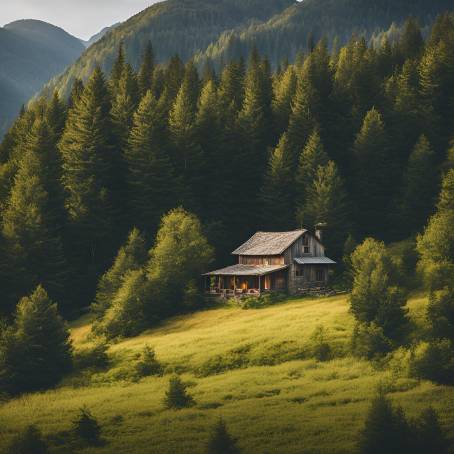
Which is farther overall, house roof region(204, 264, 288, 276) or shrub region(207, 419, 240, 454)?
house roof region(204, 264, 288, 276)

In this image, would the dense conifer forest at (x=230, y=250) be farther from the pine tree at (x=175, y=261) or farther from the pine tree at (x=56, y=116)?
the pine tree at (x=56, y=116)

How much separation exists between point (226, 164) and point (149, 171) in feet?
40.0

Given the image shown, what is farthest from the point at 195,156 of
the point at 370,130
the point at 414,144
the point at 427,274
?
the point at 427,274

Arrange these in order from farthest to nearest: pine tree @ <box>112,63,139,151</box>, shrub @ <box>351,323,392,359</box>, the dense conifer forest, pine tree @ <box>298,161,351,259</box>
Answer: pine tree @ <box>112,63,139,151</box> → pine tree @ <box>298,161,351,259</box> → shrub @ <box>351,323,392,359</box> → the dense conifer forest

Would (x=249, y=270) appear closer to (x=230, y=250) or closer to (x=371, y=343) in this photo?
(x=230, y=250)

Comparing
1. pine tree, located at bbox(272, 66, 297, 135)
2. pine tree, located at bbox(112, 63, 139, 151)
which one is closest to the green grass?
pine tree, located at bbox(112, 63, 139, 151)

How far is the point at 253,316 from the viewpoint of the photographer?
67.9 m

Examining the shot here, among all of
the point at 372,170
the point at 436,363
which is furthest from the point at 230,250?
the point at 436,363

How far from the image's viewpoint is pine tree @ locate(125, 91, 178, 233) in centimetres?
9431

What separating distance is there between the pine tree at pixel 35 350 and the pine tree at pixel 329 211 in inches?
1495

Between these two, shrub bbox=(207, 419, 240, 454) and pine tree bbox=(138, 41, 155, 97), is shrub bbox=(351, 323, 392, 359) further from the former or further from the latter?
pine tree bbox=(138, 41, 155, 97)

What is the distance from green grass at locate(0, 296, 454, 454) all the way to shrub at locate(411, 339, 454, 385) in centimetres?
107

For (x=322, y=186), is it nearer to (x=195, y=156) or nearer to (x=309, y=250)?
(x=309, y=250)

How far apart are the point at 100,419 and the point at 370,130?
68.5m
